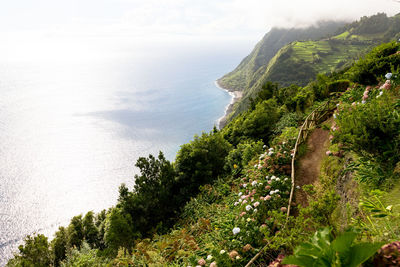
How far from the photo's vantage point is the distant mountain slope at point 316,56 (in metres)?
121

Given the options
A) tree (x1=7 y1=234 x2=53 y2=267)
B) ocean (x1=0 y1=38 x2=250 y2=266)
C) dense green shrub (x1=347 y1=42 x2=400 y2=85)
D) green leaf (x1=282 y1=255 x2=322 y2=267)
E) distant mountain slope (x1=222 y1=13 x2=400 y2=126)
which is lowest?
ocean (x1=0 y1=38 x2=250 y2=266)

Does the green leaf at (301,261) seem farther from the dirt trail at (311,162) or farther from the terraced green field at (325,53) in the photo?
the terraced green field at (325,53)

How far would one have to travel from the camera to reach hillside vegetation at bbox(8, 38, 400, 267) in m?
2.77

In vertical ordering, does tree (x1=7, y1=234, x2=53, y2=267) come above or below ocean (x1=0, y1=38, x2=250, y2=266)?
above

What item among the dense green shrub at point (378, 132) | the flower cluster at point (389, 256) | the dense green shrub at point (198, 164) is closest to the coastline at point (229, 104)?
the dense green shrub at point (198, 164)

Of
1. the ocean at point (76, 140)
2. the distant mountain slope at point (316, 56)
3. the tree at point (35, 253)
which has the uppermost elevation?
the distant mountain slope at point (316, 56)

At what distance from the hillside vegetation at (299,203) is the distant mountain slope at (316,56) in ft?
283

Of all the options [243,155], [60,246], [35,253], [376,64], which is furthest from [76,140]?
[376,64]

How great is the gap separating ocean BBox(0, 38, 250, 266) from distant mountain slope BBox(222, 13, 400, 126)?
2462 centimetres

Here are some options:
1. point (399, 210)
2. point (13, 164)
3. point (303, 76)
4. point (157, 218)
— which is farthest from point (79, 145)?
point (303, 76)

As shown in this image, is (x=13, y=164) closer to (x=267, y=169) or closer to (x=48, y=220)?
(x=48, y=220)

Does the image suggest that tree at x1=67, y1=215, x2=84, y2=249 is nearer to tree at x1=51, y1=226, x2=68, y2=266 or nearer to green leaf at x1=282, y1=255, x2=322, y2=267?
tree at x1=51, y1=226, x2=68, y2=266

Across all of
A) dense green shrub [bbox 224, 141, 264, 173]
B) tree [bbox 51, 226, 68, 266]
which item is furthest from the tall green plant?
tree [bbox 51, 226, 68, 266]

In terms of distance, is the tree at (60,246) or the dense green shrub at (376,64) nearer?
the dense green shrub at (376,64)
